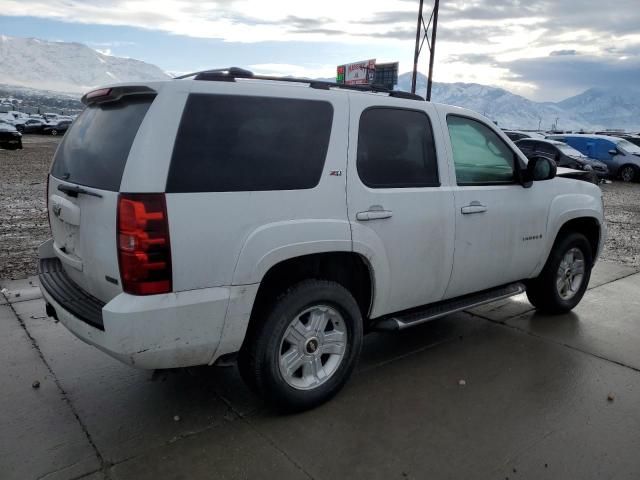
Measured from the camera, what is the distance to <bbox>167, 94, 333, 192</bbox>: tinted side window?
2.62 m

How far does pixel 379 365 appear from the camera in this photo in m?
3.87

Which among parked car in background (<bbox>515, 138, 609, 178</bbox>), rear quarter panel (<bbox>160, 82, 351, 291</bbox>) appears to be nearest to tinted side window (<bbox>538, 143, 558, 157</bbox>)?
parked car in background (<bbox>515, 138, 609, 178</bbox>)

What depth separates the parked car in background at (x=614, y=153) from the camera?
766 inches

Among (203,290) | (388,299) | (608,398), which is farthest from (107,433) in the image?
(608,398)

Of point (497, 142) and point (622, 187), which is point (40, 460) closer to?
point (497, 142)

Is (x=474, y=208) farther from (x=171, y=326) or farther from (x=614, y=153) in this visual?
(x=614, y=153)

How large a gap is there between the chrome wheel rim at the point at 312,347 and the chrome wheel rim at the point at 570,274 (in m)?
2.60

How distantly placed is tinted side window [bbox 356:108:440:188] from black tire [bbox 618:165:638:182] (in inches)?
754

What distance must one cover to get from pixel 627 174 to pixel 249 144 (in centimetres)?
2064

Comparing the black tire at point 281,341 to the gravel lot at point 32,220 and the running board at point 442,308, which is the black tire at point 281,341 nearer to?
the running board at point 442,308

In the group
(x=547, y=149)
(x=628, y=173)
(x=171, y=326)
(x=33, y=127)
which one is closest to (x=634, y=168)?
(x=628, y=173)

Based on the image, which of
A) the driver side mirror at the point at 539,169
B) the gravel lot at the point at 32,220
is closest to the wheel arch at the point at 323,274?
the driver side mirror at the point at 539,169

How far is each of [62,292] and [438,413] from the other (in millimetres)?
2372

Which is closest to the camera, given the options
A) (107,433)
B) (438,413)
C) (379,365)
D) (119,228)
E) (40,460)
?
(119,228)
